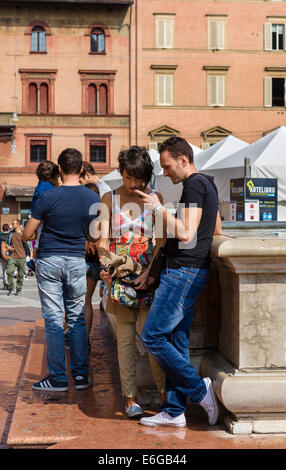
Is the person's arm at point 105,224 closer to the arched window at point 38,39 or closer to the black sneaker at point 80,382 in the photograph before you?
the black sneaker at point 80,382

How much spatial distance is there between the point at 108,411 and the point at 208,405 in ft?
2.19

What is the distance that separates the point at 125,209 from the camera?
3.87 metres

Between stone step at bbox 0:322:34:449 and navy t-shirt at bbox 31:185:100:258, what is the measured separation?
99 centimetres

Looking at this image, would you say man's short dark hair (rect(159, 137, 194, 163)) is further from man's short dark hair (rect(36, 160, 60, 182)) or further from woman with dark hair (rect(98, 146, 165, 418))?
man's short dark hair (rect(36, 160, 60, 182))

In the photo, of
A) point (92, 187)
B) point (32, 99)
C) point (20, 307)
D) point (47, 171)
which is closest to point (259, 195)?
point (92, 187)

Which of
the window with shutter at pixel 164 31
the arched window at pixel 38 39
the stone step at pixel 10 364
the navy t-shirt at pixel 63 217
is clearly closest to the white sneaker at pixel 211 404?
the stone step at pixel 10 364

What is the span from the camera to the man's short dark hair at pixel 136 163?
12.1 ft

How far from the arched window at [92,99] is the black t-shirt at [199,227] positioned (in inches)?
1174

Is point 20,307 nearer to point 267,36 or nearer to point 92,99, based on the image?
point 92,99

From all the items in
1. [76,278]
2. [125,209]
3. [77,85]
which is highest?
[77,85]

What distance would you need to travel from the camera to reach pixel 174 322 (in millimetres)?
3469
